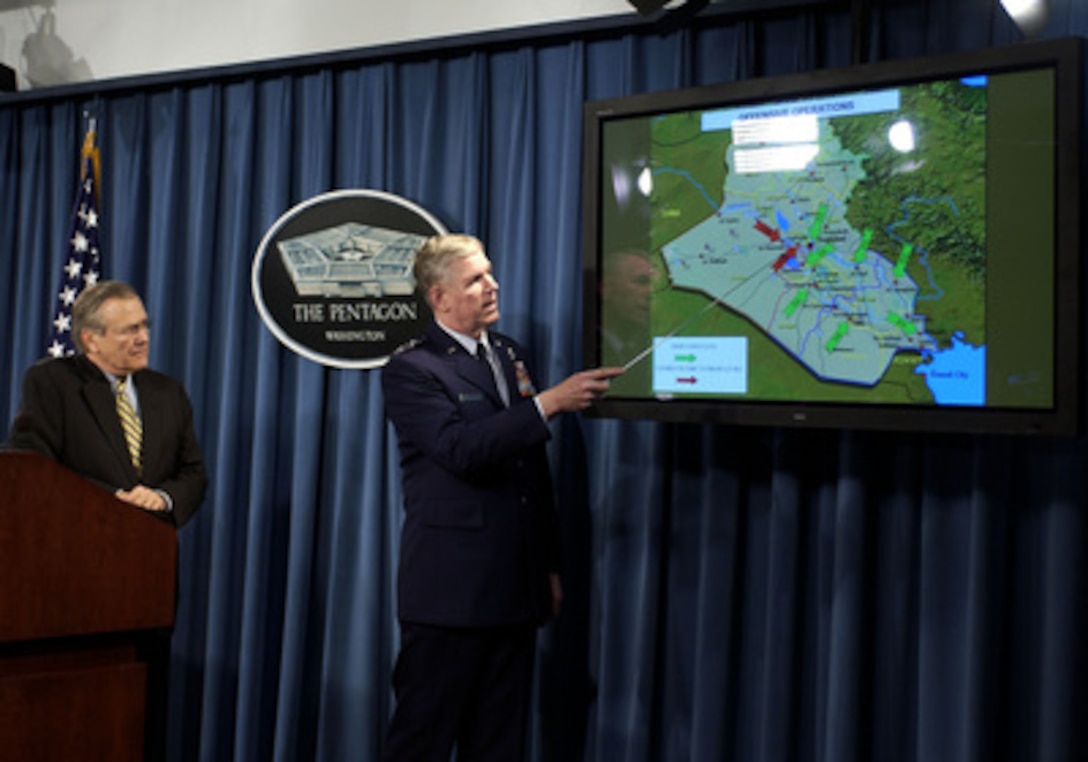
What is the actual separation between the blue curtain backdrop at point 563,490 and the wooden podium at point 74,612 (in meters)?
1.03

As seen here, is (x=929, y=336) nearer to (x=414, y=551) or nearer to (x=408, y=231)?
(x=414, y=551)

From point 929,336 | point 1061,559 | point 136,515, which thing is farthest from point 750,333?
point 136,515

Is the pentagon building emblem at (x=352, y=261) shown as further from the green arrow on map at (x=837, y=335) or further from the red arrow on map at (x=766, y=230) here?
the green arrow on map at (x=837, y=335)

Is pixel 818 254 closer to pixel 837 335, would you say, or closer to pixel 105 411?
pixel 837 335

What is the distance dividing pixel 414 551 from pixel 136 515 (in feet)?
2.04

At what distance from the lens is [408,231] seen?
10.7ft

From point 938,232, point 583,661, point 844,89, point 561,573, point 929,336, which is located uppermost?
point 844,89

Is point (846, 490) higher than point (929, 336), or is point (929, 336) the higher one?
point (929, 336)

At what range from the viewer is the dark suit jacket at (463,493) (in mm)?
2420

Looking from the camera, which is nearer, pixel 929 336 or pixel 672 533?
pixel 929 336

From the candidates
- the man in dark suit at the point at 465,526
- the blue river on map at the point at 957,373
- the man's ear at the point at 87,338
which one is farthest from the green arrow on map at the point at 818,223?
the man's ear at the point at 87,338

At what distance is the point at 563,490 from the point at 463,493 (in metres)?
0.58

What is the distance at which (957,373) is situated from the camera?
7.41ft

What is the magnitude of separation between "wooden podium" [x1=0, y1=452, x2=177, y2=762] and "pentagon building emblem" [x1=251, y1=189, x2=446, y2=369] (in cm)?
116
